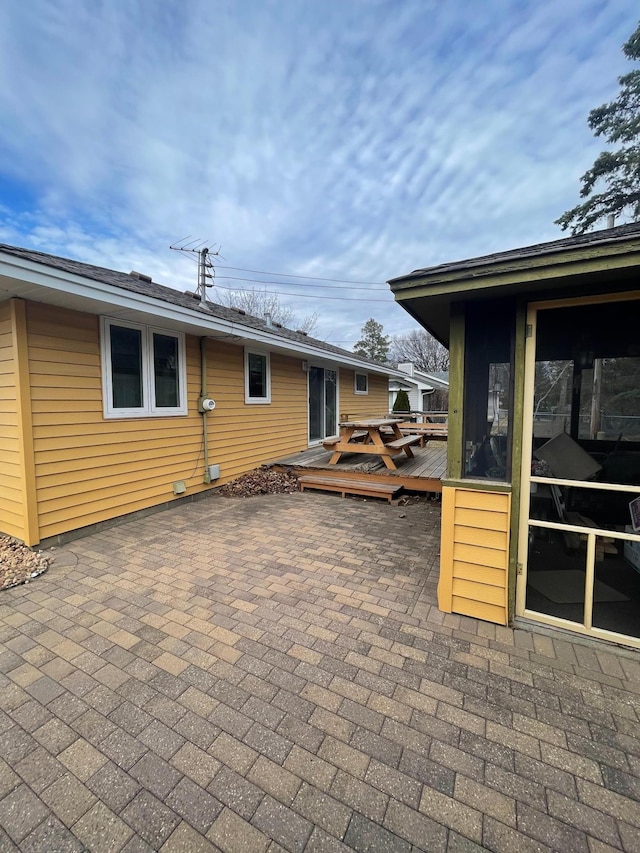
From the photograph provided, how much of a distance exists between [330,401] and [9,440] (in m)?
7.10

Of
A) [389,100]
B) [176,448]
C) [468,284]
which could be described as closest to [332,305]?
[389,100]

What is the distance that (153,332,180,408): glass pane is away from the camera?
491 cm

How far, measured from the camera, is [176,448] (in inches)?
208

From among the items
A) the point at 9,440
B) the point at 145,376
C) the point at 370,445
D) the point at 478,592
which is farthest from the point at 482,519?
the point at 9,440

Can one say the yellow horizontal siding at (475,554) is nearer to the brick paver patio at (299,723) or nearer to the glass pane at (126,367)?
the brick paver patio at (299,723)

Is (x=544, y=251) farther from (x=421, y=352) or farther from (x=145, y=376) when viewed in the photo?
(x=421, y=352)

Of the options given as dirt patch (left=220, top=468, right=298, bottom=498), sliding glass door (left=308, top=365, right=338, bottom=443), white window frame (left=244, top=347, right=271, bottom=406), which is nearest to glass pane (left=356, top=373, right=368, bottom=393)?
sliding glass door (left=308, top=365, right=338, bottom=443)

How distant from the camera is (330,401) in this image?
32.3 feet

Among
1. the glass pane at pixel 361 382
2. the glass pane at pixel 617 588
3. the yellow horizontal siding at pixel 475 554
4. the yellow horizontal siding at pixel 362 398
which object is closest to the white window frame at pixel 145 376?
the yellow horizontal siding at pixel 475 554

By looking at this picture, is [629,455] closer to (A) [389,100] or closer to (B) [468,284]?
(B) [468,284]

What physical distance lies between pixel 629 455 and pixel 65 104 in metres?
10.4

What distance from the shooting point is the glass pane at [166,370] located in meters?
4.91

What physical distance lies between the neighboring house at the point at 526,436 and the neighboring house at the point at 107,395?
3166 mm

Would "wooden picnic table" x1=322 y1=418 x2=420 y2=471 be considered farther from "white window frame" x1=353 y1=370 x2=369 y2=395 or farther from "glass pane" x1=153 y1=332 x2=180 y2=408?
"white window frame" x1=353 y1=370 x2=369 y2=395
